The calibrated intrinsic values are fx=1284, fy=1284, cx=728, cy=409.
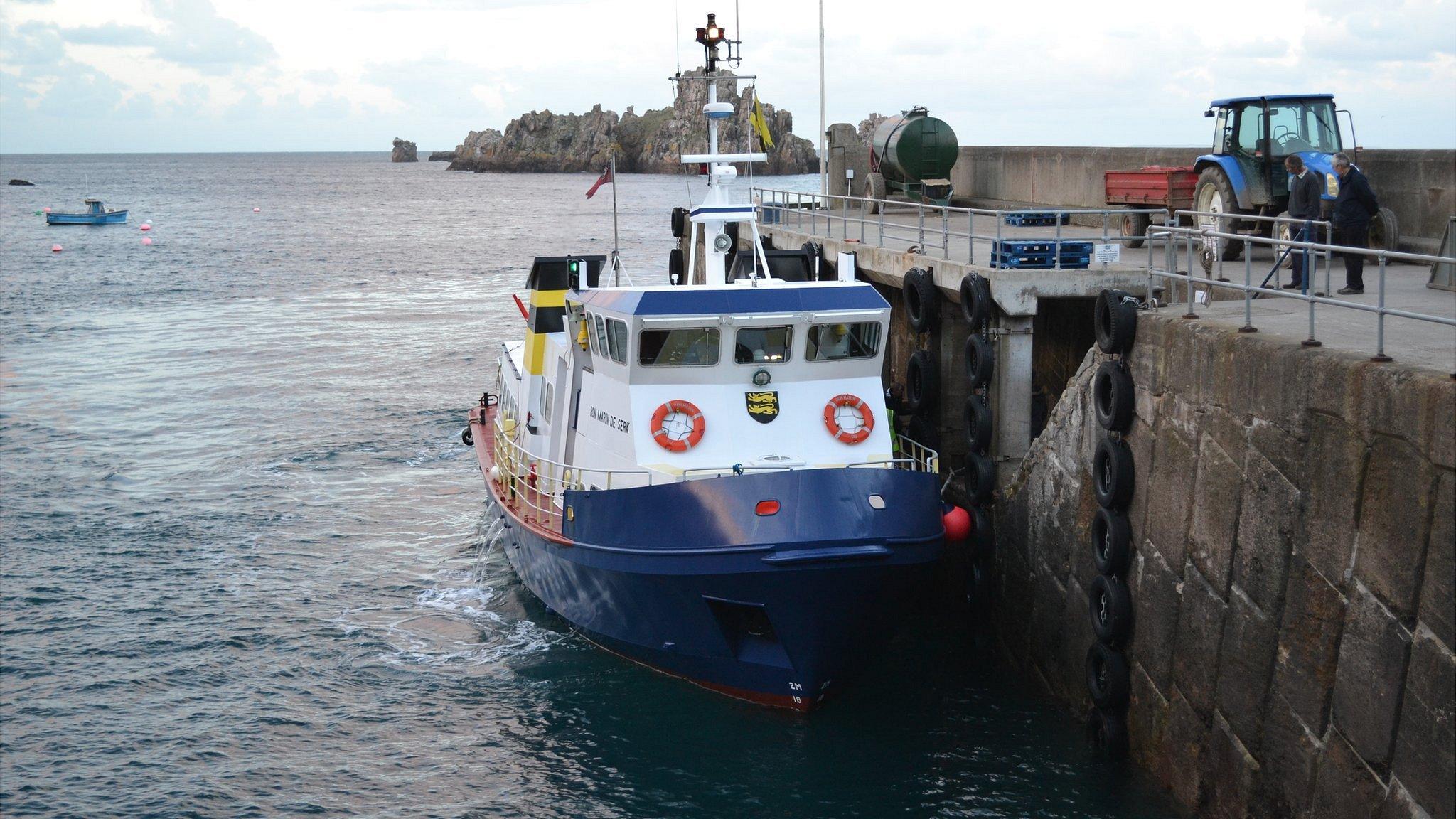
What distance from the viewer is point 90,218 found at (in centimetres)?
8756

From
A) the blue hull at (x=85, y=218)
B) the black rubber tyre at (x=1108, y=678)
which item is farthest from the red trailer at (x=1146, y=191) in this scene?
the blue hull at (x=85, y=218)

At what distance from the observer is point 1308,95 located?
1541 cm

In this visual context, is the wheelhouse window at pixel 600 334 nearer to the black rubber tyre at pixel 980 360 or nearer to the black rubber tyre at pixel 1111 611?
the black rubber tyre at pixel 980 360

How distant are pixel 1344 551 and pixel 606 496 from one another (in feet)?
22.5

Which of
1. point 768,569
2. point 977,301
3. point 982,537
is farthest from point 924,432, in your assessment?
point 768,569

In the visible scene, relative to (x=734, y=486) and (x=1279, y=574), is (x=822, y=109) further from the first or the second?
(x=1279, y=574)

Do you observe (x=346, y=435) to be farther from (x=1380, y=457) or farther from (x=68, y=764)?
(x=1380, y=457)

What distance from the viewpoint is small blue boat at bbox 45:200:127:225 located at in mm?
87625

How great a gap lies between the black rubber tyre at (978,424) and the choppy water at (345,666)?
2.26 metres

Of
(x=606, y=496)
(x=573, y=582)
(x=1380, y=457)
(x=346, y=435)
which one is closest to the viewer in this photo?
(x=1380, y=457)

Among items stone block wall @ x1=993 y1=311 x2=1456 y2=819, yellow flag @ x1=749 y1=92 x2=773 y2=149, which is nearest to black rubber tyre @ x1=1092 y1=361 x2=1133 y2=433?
stone block wall @ x1=993 y1=311 x2=1456 y2=819

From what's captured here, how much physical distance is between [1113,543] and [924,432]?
14.4 feet

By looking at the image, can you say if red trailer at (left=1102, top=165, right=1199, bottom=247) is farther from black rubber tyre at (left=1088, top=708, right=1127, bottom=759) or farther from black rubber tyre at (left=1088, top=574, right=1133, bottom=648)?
black rubber tyre at (left=1088, top=708, right=1127, bottom=759)

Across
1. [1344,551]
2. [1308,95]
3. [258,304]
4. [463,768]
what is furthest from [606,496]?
[258,304]
